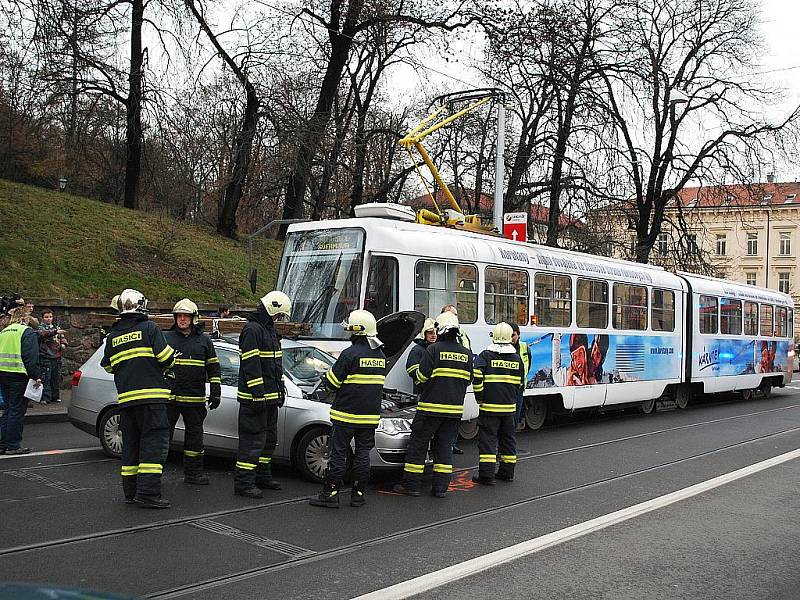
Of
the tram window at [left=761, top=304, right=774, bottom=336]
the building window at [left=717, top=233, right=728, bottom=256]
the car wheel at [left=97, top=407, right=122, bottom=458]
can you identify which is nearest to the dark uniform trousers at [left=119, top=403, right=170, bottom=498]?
the car wheel at [left=97, top=407, right=122, bottom=458]

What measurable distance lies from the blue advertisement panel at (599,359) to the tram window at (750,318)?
503cm

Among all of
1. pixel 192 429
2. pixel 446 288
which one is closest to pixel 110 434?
pixel 192 429

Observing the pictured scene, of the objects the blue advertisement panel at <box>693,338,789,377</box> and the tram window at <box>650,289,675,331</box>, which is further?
the blue advertisement panel at <box>693,338,789,377</box>

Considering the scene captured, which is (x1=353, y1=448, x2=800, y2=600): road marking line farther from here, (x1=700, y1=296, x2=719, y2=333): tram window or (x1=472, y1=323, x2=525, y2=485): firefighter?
(x1=700, y1=296, x2=719, y2=333): tram window

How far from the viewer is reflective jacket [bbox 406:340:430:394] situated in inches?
348

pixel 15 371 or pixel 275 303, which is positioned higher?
pixel 275 303

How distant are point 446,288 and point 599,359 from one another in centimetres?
464

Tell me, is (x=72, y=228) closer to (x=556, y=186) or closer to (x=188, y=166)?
(x=188, y=166)

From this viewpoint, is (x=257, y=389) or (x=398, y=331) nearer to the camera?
(x=257, y=389)

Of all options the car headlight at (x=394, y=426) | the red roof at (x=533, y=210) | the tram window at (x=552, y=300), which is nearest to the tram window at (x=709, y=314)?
the tram window at (x=552, y=300)

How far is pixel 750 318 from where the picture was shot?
23.5m

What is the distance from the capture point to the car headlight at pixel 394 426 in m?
8.97

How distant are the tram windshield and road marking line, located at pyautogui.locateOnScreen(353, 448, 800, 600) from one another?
4819mm

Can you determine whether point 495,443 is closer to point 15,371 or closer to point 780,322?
point 15,371
